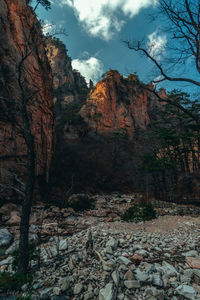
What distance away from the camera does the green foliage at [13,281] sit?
8.51 feet

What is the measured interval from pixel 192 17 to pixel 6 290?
802 centimetres

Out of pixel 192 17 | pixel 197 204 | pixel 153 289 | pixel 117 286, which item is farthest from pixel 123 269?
pixel 197 204

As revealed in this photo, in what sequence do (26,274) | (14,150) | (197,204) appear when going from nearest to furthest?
(26,274) < (14,150) < (197,204)

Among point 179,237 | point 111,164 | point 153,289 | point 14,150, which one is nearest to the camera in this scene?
point 153,289

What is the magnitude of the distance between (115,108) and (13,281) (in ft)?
118

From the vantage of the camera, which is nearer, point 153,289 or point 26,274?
point 153,289

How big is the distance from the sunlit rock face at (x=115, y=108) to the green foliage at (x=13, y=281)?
28984 mm

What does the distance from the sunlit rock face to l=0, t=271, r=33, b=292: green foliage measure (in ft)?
95.1

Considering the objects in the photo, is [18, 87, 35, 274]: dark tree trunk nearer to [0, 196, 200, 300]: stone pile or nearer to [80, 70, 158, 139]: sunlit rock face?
[0, 196, 200, 300]: stone pile

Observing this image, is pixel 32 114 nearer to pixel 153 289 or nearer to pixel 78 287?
pixel 78 287

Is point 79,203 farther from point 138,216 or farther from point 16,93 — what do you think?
point 16,93

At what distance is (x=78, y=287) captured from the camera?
2617mm

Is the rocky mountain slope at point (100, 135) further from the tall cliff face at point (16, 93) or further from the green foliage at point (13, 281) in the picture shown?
the green foliage at point (13, 281)

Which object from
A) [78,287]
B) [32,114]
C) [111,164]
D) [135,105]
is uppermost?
[135,105]
